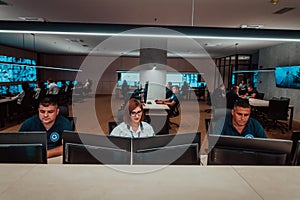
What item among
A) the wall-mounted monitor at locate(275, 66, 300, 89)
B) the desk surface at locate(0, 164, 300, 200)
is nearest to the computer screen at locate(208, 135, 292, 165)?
the desk surface at locate(0, 164, 300, 200)

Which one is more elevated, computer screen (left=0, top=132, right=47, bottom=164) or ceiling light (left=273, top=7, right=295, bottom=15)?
ceiling light (left=273, top=7, right=295, bottom=15)

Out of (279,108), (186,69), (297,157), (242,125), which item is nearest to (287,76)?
(279,108)

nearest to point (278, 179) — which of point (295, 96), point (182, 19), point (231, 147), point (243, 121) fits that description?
point (231, 147)

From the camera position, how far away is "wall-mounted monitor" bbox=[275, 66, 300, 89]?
782cm

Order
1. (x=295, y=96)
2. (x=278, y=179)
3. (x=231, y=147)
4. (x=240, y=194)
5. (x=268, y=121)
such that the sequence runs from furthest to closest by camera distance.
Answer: (x=295, y=96), (x=268, y=121), (x=231, y=147), (x=278, y=179), (x=240, y=194)

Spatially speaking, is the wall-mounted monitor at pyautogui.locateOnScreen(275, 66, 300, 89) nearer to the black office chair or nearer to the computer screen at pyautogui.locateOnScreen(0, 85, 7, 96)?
the black office chair

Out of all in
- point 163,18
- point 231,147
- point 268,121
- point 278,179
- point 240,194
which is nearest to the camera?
point 240,194

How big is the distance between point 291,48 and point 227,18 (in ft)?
14.8

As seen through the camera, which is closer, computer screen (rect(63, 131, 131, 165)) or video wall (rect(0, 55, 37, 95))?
computer screen (rect(63, 131, 131, 165))

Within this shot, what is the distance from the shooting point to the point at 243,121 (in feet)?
8.13

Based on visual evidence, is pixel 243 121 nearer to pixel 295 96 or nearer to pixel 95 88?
pixel 295 96

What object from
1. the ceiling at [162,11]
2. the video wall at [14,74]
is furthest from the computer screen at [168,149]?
the video wall at [14,74]

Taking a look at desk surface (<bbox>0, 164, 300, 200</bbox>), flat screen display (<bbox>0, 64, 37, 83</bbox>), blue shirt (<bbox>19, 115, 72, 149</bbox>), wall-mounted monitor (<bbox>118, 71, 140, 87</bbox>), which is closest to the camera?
desk surface (<bbox>0, 164, 300, 200</bbox>)

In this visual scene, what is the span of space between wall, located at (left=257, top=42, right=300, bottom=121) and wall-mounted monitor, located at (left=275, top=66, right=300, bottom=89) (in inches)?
9.0
